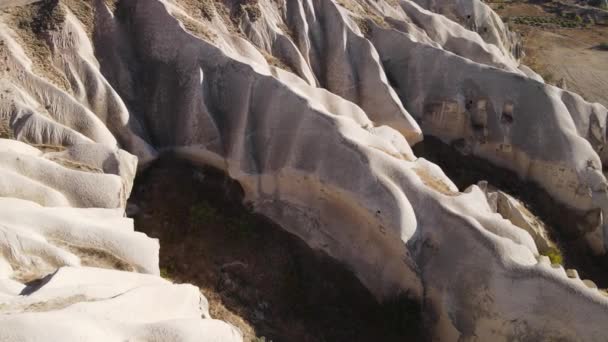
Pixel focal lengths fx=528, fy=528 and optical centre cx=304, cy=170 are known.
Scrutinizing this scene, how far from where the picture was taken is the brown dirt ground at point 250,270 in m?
10.5

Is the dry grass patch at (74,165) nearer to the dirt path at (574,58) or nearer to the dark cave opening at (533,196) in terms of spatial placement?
the dark cave opening at (533,196)

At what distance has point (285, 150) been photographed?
12.3 meters

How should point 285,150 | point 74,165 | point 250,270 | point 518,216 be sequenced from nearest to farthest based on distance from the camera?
point 74,165
point 250,270
point 285,150
point 518,216

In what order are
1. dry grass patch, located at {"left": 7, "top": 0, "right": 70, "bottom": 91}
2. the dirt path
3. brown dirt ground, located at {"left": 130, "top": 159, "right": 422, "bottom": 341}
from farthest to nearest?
the dirt path → dry grass patch, located at {"left": 7, "top": 0, "right": 70, "bottom": 91} → brown dirt ground, located at {"left": 130, "top": 159, "right": 422, "bottom": 341}

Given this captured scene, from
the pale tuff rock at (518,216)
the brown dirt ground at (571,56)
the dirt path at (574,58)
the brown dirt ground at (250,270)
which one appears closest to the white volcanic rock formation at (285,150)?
the pale tuff rock at (518,216)

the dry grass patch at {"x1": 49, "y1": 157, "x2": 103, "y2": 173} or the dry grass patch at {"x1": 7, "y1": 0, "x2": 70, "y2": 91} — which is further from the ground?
the dry grass patch at {"x1": 7, "y1": 0, "x2": 70, "y2": 91}

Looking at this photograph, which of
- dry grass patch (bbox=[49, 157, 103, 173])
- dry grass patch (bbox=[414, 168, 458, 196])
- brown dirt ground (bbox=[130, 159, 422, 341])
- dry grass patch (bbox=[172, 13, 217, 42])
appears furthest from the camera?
dry grass patch (bbox=[172, 13, 217, 42])

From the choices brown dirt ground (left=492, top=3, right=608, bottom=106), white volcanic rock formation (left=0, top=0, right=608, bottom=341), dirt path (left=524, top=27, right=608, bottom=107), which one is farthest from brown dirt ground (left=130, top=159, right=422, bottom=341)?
dirt path (left=524, top=27, right=608, bottom=107)

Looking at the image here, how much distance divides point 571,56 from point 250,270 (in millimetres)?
29980

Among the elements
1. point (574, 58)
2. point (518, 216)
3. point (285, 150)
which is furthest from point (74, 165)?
point (574, 58)

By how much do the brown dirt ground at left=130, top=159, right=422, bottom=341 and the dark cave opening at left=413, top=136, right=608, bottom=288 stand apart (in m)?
6.06

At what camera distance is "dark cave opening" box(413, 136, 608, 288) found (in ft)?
46.3

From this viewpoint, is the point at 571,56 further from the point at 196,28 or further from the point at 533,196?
the point at 196,28

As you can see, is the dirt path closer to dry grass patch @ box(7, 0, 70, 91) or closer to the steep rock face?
the steep rock face
